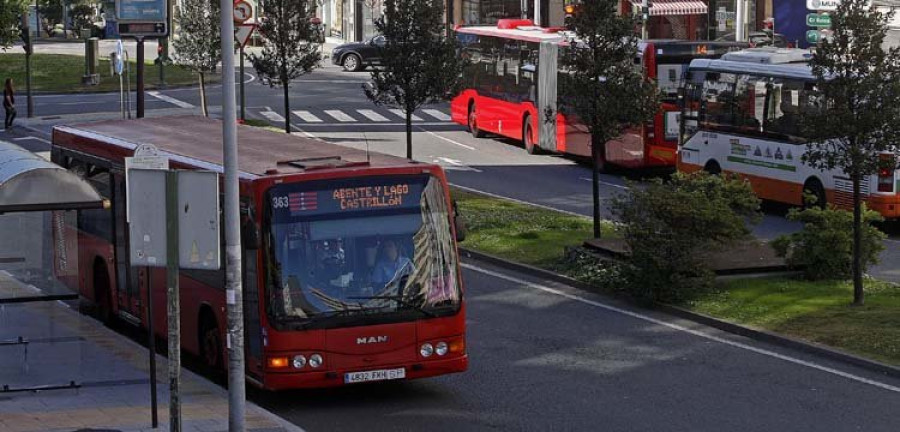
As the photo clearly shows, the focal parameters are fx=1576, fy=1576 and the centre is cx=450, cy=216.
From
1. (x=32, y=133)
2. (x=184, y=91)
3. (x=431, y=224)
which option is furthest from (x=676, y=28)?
(x=431, y=224)

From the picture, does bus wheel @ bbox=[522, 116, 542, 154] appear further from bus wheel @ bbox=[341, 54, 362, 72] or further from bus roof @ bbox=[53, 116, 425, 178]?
bus wheel @ bbox=[341, 54, 362, 72]

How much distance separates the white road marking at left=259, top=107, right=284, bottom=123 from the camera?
Answer: 4899 cm

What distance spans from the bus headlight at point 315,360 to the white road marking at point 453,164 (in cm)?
2212

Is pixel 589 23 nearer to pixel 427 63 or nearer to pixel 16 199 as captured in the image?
pixel 427 63

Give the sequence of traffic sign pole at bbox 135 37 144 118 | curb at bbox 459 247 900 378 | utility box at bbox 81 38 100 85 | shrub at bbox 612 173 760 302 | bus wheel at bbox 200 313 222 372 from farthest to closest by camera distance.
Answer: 1. utility box at bbox 81 38 100 85
2. traffic sign pole at bbox 135 37 144 118
3. shrub at bbox 612 173 760 302
4. curb at bbox 459 247 900 378
5. bus wheel at bbox 200 313 222 372

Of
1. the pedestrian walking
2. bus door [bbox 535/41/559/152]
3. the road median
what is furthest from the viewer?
the pedestrian walking

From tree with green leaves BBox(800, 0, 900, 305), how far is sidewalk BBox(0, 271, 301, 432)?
28.2ft

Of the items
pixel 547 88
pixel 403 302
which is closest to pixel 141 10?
pixel 403 302

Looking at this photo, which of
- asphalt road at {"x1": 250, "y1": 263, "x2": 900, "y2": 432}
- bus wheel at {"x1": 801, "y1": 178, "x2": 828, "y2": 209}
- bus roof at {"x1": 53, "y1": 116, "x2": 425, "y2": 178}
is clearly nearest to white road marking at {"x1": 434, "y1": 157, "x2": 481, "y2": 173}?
bus wheel at {"x1": 801, "y1": 178, "x2": 828, "y2": 209}

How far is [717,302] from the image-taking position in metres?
21.0

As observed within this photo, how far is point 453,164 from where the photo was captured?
38531 mm

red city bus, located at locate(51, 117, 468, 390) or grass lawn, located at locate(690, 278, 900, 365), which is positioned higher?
red city bus, located at locate(51, 117, 468, 390)

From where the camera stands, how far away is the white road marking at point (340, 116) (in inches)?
1949

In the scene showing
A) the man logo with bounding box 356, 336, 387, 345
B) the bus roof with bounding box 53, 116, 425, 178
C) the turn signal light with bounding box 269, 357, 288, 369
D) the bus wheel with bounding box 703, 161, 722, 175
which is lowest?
the turn signal light with bounding box 269, 357, 288, 369
